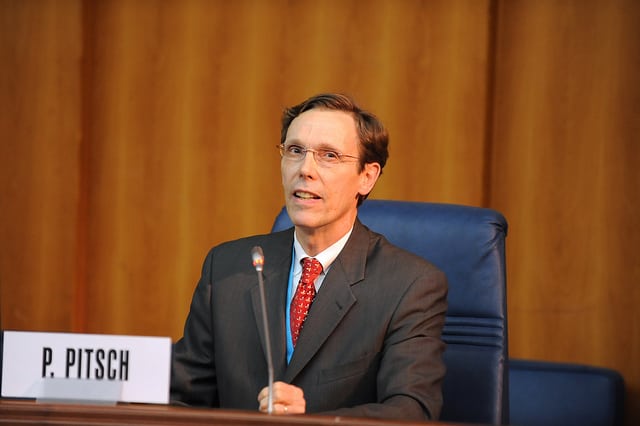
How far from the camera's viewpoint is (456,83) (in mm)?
3721

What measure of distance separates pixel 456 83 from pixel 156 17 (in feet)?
4.10

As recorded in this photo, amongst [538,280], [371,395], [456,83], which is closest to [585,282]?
[538,280]

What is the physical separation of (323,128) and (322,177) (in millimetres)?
114

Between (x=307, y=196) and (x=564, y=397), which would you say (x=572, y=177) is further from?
(x=307, y=196)

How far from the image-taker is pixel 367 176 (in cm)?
224

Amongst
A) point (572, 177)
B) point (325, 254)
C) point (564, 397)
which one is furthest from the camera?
point (572, 177)

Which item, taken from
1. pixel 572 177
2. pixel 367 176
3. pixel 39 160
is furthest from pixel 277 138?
pixel 367 176

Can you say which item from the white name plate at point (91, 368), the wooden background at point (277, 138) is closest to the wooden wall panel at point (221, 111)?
the wooden background at point (277, 138)

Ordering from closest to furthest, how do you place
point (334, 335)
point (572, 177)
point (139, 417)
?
point (139, 417), point (334, 335), point (572, 177)

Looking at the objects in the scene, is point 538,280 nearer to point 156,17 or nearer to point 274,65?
point 274,65

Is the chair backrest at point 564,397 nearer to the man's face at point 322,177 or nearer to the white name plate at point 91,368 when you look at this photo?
the man's face at point 322,177

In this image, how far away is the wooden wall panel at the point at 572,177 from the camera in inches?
143

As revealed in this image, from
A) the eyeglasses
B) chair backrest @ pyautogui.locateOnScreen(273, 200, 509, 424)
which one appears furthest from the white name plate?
chair backrest @ pyautogui.locateOnScreen(273, 200, 509, 424)

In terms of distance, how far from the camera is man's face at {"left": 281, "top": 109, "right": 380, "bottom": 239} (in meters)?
2.12
